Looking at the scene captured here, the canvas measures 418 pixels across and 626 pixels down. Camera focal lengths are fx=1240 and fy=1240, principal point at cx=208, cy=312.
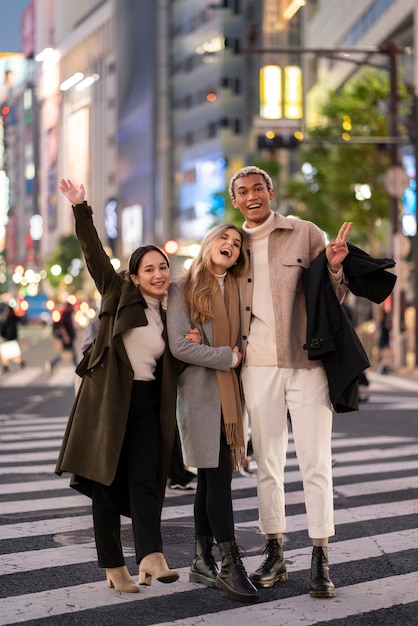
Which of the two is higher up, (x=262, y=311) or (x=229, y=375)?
(x=262, y=311)

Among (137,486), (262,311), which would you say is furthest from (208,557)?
(262,311)

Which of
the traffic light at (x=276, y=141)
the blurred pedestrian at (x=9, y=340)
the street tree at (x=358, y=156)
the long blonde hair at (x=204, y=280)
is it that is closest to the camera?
the long blonde hair at (x=204, y=280)

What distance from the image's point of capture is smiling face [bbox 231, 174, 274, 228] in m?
5.63

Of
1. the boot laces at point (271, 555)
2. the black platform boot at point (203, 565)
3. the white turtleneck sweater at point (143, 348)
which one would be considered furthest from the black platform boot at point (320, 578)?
the white turtleneck sweater at point (143, 348)

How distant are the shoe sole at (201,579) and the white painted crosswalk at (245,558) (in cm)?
4

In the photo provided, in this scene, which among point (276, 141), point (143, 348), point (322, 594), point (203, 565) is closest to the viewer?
point (322, 594)

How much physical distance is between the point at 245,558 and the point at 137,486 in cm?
114

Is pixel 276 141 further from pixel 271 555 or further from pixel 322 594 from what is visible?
pixel 322 594

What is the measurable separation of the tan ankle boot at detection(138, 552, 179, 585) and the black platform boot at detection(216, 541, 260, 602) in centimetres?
21

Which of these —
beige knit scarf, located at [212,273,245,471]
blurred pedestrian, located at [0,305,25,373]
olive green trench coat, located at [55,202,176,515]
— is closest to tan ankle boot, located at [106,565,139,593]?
olive green trench coat, located at [55,202,176,515]

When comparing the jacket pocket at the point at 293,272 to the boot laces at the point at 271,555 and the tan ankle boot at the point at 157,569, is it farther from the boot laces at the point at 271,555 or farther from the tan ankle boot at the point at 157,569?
the tan ankle boot at the point at 157,569

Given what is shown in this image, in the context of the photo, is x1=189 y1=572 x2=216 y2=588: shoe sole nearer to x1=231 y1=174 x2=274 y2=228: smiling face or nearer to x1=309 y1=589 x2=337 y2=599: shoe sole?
x1=309 y1=589 x2=337 y2=599: shoe sole

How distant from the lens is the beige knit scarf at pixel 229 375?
5445 millimetres

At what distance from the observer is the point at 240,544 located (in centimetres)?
678
